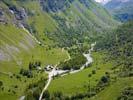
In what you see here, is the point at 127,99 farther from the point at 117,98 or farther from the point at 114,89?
the point at 114,89

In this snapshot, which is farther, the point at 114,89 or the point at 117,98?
the point at 114,89

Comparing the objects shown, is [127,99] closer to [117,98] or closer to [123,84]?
[117,98]

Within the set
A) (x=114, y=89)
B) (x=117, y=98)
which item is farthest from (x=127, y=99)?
(x=114, y=89)

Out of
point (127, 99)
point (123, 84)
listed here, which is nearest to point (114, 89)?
point (123, 84)

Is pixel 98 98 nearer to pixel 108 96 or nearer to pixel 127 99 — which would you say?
pixel 108 96

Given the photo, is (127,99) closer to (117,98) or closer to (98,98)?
(117,98)

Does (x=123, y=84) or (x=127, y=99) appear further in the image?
(x=123, y=84)
